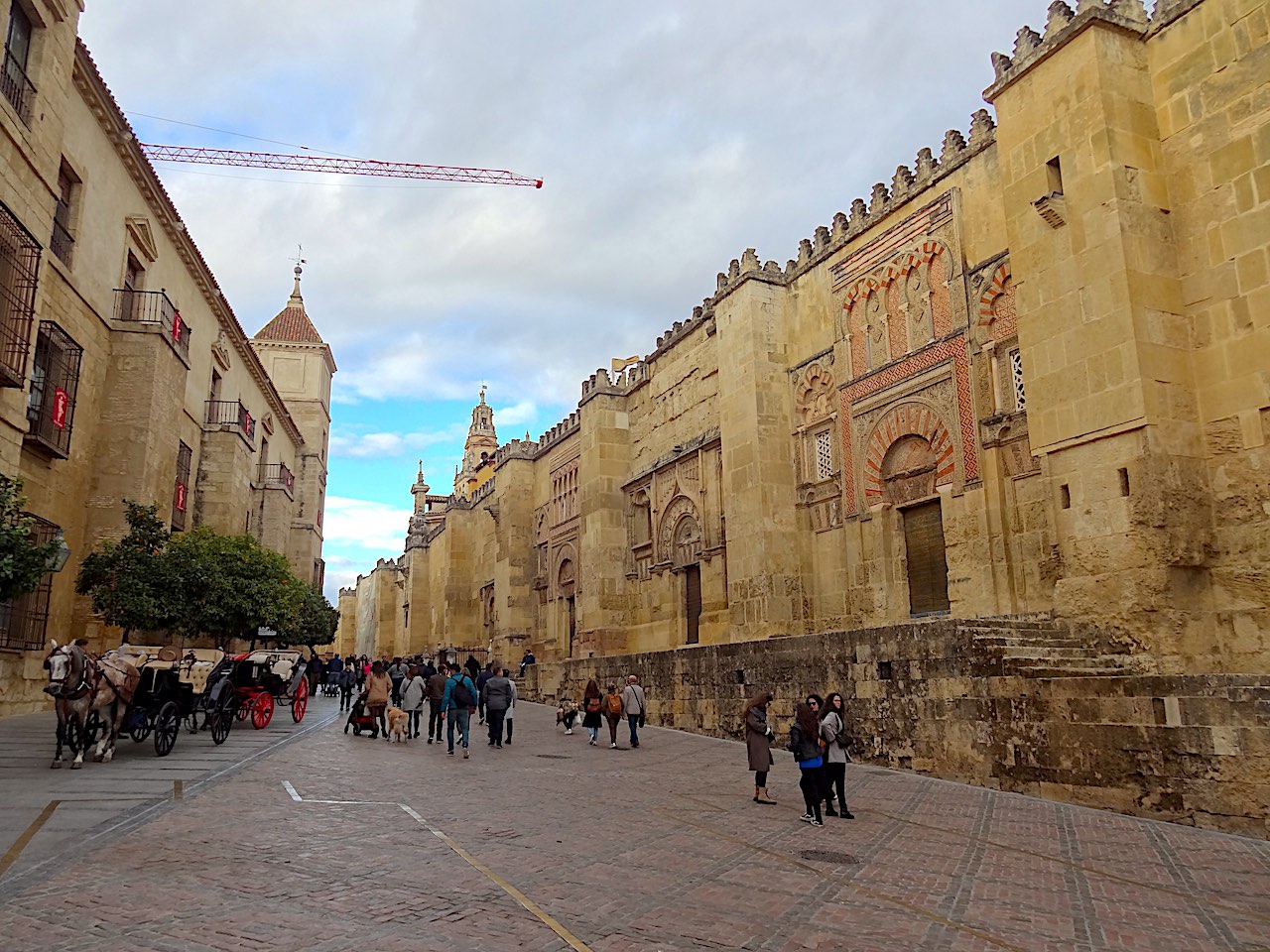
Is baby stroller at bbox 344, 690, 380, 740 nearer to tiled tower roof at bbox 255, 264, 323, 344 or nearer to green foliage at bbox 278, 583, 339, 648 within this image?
green foliage at bbox 278, 583, 339, 648

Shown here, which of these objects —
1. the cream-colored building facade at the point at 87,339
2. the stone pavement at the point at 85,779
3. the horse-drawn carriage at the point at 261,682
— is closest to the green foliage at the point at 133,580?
the cream-colored building facade at the point at 87,339

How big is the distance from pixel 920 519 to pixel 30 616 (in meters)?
14.4

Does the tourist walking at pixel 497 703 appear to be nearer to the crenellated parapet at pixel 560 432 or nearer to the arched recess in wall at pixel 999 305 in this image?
the arched recess in wall at pixel 999 305

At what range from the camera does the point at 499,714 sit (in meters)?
13.4

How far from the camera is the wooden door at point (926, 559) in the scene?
1452 centimetres

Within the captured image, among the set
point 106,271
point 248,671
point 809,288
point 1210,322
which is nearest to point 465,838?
point 248,671

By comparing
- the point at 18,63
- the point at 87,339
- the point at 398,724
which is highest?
the point at 18,63

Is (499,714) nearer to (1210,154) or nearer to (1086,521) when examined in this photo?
(1086,521)

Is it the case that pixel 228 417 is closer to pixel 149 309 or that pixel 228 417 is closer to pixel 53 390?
pixel 149 309

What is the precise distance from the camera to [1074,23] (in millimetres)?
11195

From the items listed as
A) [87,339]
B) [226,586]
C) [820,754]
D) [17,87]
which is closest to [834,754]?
[820,754]

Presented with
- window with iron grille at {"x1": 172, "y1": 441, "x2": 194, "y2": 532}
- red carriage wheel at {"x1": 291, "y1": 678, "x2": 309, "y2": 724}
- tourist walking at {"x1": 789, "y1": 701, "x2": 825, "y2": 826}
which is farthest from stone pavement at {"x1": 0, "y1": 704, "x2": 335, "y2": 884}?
window with iron grille at {"x1": 172, "y1": 441, "x2": 194, "y2": 532}

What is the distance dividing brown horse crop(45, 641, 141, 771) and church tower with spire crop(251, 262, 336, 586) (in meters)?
32.3

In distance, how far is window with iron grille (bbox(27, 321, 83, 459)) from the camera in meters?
14.4
